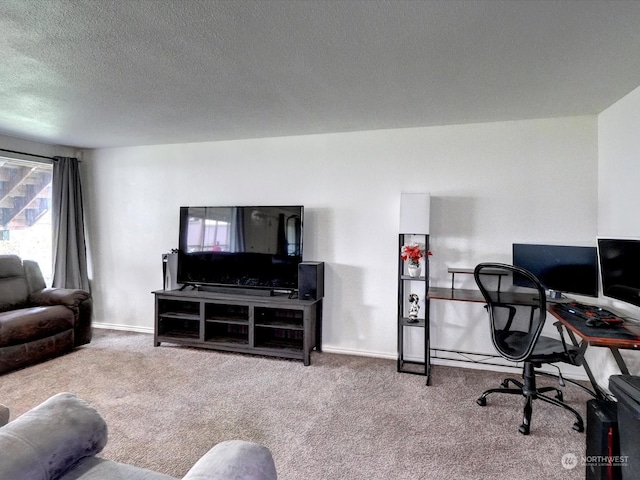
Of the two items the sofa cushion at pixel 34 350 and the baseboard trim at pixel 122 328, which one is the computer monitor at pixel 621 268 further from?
the sofa cushion at pixel 34 350

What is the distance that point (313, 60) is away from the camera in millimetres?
2043

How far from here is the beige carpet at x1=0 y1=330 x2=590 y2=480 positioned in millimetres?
1926

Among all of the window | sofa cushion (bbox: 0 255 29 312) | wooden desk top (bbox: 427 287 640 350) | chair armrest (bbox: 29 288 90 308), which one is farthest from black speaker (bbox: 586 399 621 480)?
the window

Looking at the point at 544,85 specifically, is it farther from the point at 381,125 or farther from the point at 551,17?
the point at 381,125

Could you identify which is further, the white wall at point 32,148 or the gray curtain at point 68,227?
the gray curtain at point 68,227

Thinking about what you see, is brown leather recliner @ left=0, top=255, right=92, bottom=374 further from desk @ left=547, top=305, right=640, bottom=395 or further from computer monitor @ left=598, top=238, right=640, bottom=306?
computer monitor @ left=598, top=238, right=640, bottom=306

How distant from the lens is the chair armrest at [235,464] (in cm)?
94

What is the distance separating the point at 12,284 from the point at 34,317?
68cm

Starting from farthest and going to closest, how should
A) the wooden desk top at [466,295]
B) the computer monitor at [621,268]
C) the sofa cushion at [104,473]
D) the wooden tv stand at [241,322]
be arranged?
the wooden tv stand at [241,322] → the wooden desk top at [466,295] → the computer monitor at [621,268] → the sofa cushion at [104,473]

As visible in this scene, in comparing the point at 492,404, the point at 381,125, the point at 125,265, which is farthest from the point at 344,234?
the point at 125,265

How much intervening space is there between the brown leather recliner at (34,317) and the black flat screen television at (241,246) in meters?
1.11

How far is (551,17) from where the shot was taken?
160 centimetres

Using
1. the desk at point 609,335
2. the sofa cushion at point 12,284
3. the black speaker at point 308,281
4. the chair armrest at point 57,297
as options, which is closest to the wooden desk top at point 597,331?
the desk at point 609,335

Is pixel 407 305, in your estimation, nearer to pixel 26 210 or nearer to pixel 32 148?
pixel 26 210
